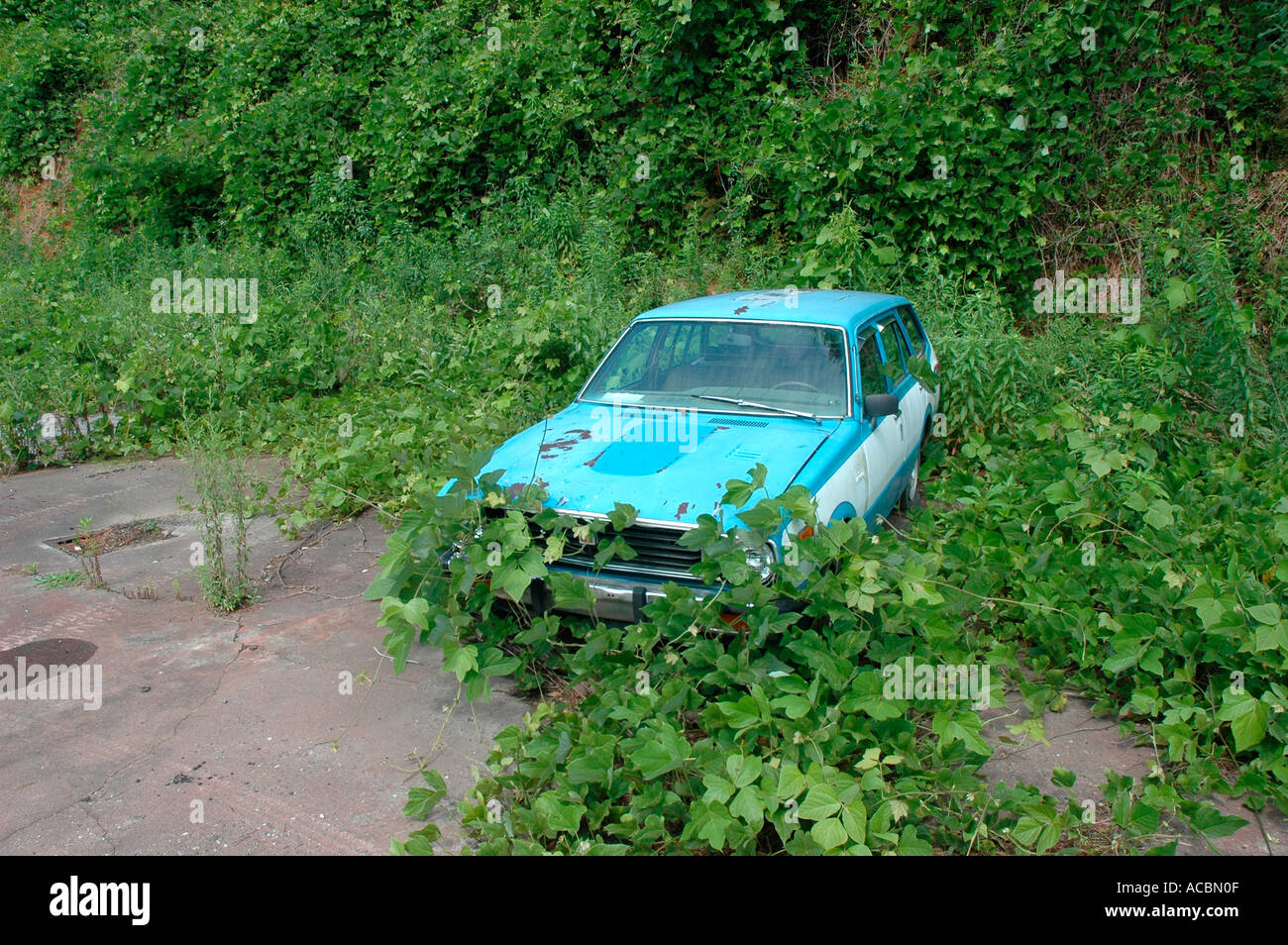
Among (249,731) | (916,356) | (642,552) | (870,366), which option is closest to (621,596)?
(642,552)

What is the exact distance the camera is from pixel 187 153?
14.7 metres

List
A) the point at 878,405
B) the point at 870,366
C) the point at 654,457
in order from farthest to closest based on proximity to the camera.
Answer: the point at 870,366 < the point at 878,405 < the point at 654,457

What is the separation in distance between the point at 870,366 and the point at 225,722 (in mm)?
3927

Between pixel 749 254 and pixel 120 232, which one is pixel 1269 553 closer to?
pixel 749 254

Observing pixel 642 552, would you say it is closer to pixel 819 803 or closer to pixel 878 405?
pixel 819 803

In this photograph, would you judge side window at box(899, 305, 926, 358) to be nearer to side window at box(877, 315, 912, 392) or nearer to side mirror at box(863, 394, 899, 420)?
side window at box(877, 315, 912, 392)

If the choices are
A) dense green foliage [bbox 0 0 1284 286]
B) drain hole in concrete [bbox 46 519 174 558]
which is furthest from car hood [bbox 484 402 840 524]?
dense green foliage [bbox 0 0 1284 286]

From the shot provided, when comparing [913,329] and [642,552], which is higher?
[913,329]

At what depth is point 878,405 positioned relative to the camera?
16.1 ft

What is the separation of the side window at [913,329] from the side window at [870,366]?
996 mm

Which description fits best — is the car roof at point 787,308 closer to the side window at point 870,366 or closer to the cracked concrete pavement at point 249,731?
the side window at point 870,366

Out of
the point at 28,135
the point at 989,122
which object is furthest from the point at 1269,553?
the point at 28,135

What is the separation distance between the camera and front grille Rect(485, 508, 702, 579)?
3.98 meters

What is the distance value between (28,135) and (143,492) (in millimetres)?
14570
